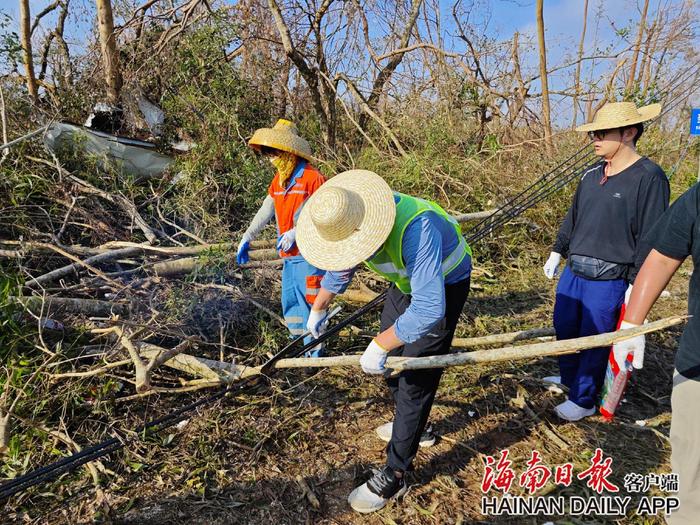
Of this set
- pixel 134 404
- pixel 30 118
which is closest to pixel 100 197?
pixel 30 118

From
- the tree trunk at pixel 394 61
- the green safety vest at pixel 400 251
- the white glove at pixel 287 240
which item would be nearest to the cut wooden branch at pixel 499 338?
the green safety vest at pixel 400 251

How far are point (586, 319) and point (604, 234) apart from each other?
1.62 ft

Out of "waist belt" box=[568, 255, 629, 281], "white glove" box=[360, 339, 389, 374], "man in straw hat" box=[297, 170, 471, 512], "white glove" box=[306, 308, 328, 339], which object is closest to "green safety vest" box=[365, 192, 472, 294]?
"man in straw hat" box=[297, 170, 471, 512]

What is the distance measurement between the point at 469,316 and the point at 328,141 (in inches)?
136

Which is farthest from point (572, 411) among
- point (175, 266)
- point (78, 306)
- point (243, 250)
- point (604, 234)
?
point (78, 306)

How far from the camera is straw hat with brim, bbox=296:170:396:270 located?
58.4 inches

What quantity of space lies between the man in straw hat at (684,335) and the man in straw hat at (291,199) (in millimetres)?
1778

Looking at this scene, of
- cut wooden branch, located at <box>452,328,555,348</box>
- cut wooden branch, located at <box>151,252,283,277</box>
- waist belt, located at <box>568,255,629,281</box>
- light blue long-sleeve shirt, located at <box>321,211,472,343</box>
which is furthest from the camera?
cut wooden branch, located at <box>151,252,283,277</box>

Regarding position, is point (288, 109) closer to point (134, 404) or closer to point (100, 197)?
point (100, 197)

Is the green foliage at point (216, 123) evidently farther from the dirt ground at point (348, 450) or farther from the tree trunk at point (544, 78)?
the tree trunk at point (544, 78)

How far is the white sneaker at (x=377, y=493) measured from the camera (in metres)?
1.95

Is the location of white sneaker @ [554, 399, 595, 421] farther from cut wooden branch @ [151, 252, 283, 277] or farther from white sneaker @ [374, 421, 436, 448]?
cut wooden branch @ [151, 252, 283, 277]

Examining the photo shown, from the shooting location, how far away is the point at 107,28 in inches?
210

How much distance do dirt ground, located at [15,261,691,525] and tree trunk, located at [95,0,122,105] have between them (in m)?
4.78
